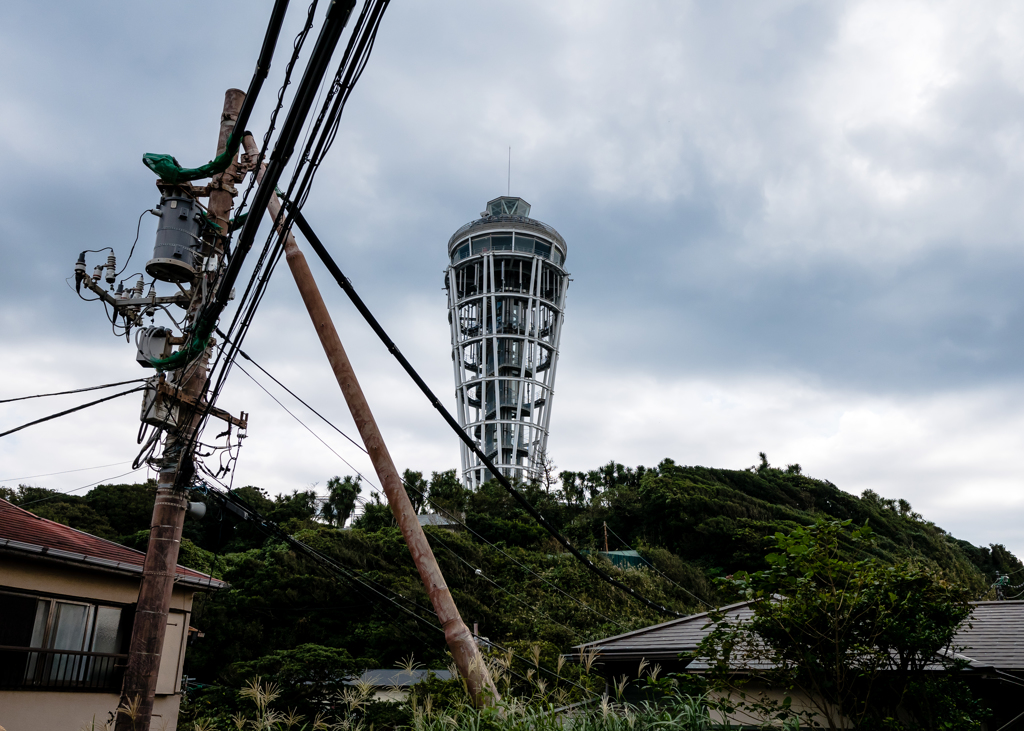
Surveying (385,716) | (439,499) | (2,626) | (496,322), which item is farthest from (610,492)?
(2,626)

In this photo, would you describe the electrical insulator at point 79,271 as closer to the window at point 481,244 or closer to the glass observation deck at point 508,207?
the window at point 481,244

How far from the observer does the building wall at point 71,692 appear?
39.3 ft

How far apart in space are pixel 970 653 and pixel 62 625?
47.6 feet

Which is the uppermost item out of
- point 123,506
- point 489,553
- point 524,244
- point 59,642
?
point 524,244

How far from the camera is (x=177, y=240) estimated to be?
32.0 feet

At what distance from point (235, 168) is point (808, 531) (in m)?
8.64

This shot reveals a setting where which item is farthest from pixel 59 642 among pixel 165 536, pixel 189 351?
pixel 189 351

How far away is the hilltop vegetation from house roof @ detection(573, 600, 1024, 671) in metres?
4.76

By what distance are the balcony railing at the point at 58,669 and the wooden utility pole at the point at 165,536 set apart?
4.87m

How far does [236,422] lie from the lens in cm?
1040

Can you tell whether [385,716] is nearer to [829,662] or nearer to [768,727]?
[768,727]

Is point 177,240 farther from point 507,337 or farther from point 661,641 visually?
point 507,337

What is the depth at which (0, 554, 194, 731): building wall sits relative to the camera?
11977mm

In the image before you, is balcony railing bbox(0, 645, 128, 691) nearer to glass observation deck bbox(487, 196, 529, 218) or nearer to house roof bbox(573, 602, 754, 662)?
house roof bbox(573, 602, 754, 662)
